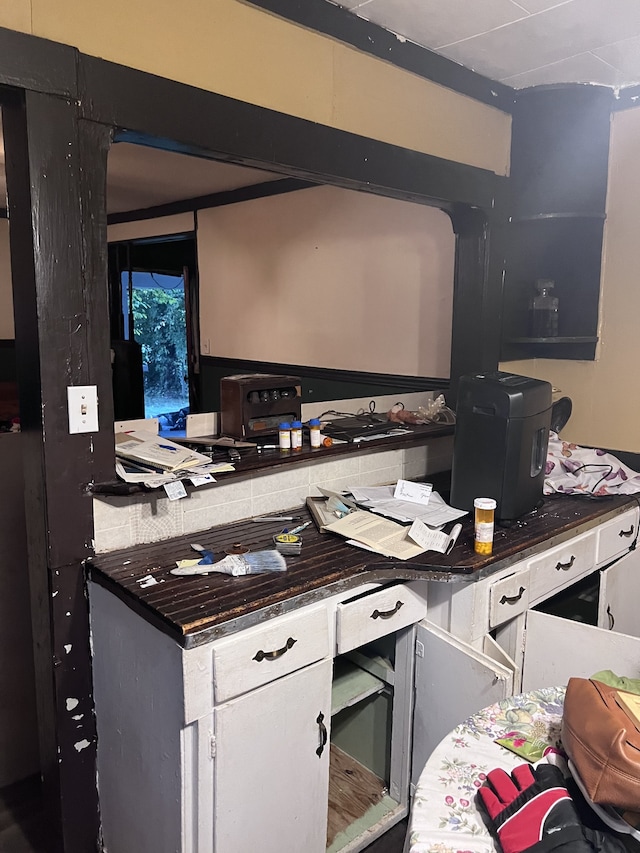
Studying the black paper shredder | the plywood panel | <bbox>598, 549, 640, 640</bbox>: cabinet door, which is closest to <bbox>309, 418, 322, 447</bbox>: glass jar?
the black paper shredder

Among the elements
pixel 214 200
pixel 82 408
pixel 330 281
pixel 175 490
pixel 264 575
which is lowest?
pixel 264 575

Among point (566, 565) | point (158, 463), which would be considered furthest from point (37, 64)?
point (566, 565)

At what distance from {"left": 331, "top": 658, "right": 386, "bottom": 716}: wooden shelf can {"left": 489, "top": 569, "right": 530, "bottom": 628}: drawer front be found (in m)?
0.40

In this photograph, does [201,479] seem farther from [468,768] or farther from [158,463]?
[468,768]

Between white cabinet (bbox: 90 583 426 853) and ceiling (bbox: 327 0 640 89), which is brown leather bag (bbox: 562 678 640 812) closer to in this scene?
white cabinet (bbox: 90 583 426 853)

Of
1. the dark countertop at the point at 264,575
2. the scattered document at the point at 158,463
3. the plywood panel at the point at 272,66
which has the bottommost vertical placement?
the dark countertop at the point at 264,575

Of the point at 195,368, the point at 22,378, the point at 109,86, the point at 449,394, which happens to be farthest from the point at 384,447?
the point at 195,368

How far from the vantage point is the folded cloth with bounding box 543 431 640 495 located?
239 cm

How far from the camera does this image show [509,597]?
190 centimetres

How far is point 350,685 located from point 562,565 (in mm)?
783

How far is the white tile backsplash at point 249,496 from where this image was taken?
171 centimetres

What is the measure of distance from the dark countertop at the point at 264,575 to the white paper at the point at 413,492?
0.19m

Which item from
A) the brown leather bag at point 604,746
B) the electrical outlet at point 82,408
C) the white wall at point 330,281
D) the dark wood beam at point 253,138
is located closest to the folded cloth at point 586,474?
the white wall at point 330,281

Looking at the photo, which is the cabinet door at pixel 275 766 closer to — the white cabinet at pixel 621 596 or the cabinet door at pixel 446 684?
the cabinet door at pixel 446 684
